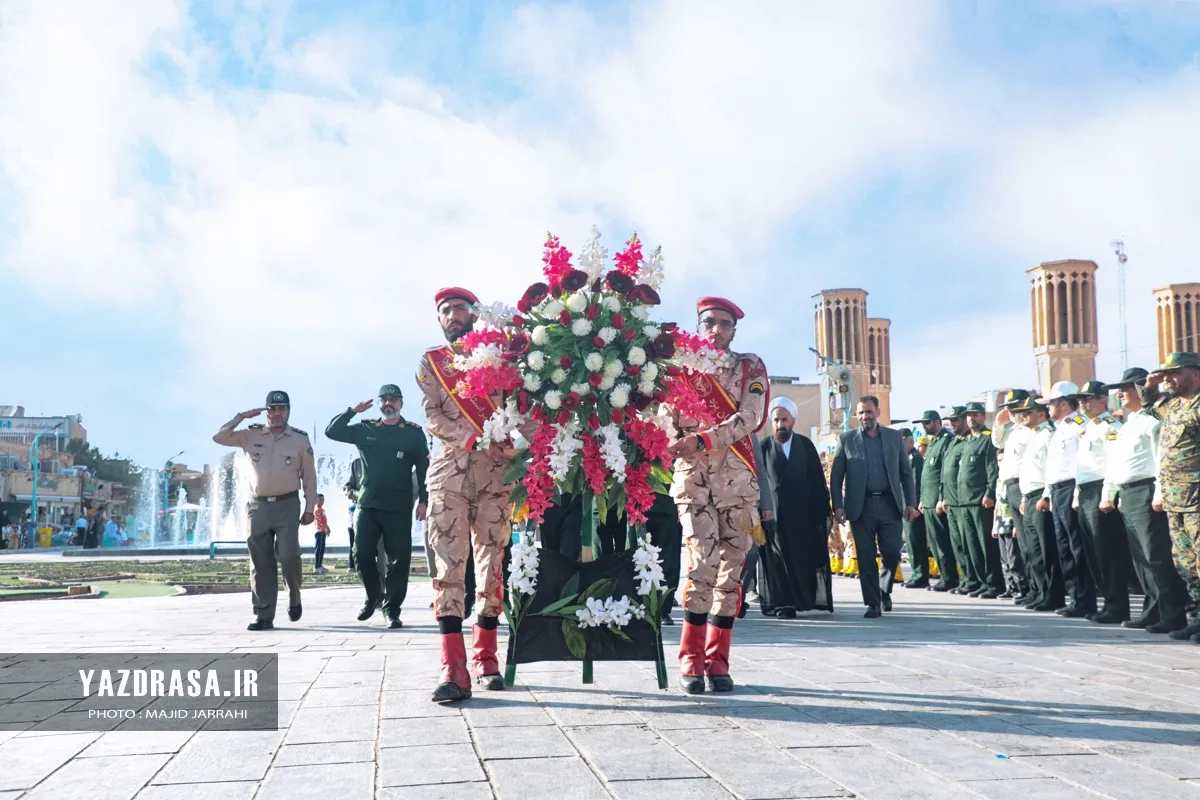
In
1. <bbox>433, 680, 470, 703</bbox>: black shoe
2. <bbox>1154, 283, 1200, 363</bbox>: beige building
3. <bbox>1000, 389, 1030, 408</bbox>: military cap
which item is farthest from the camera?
<bbox>1154, 283, 1200, 363</bbox>: beige building

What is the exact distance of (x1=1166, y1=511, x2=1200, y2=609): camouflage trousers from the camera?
7.68 m

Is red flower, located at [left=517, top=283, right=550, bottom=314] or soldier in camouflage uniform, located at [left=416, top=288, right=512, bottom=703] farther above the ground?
red flower, located at [left=517, top=283, right=550, bottom=314]

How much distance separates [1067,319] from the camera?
67750 mm

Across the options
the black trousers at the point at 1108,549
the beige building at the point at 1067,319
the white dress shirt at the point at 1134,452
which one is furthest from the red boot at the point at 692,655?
the beige building at the point at 1067,319

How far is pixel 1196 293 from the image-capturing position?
228 ft

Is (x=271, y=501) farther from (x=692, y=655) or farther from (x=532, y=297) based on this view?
(x=692, y=655)

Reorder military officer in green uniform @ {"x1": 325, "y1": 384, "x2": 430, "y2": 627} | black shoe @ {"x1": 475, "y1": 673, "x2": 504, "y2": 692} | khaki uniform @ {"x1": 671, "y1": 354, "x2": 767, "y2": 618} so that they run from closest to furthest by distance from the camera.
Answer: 1. black shoe @ {"x1": 475, "y1": 673, "x2": 504, "y2": 692}
2. khaki uniform @ {"x1": 671, "y1": 354, "x2": 767, "y2": 618}
3. military officer in green uniform @ {"x1": 325, "y1": 384, "x2": 430, "y2": 627}

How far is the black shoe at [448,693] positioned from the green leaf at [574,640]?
2.05ft

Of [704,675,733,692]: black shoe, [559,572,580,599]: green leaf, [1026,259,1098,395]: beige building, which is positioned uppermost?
[1026,259,1098,395]: beige building

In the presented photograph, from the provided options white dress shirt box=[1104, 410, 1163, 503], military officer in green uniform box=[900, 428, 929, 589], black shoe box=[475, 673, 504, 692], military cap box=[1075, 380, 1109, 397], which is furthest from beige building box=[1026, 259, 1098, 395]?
black shoe box=[475, 673, 504, 692]

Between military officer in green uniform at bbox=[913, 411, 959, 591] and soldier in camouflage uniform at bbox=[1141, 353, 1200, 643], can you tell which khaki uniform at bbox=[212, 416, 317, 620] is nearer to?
soldier in camouflage uniform at bbox=[1141, 353, 1200, 643]

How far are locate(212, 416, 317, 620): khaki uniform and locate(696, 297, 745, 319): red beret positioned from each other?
4.40 meters

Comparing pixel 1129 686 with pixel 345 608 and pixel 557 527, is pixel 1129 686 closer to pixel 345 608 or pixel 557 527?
pixel 557 527

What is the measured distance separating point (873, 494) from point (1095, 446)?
2.06 m
